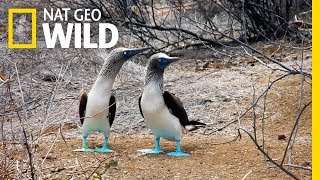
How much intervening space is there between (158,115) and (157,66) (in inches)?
11.7

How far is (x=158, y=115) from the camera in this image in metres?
4.57

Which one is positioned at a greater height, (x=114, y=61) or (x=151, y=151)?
(x=114, y=61)

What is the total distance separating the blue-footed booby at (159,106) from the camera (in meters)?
4.56

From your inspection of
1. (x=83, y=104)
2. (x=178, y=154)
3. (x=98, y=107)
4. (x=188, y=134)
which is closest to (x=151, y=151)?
(x=178, y=154)

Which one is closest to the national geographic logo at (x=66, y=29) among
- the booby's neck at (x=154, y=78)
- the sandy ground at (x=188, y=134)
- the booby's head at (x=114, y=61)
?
the sandy ground at (x=188, y=134)

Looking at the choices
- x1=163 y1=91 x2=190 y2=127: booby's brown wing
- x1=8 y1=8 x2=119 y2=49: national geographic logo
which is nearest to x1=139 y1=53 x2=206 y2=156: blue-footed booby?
x1=163 y1=91 x2=190 y2=127: booby's brown wing

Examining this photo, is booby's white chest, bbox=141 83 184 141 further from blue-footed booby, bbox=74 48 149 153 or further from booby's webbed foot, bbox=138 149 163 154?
blue-footed booby, bbox=74 48 149 153

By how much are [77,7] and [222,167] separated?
4462 mm

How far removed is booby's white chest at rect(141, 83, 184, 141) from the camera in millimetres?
4555

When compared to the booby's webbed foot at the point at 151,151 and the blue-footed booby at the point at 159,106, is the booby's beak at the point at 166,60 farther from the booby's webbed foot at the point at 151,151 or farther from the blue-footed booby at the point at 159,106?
the booby's webbed foot at the point at 151,151

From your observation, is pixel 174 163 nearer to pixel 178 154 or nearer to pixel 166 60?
pixel 178 154

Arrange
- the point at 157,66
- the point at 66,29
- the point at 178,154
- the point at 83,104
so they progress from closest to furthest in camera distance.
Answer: the point at 178,154 → the point at 157,66 → the point at 83,104 → the point at 66,29

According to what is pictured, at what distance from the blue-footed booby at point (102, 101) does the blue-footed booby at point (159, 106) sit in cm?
21

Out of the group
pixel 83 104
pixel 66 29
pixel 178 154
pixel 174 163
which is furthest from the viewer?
pixel 66 29
